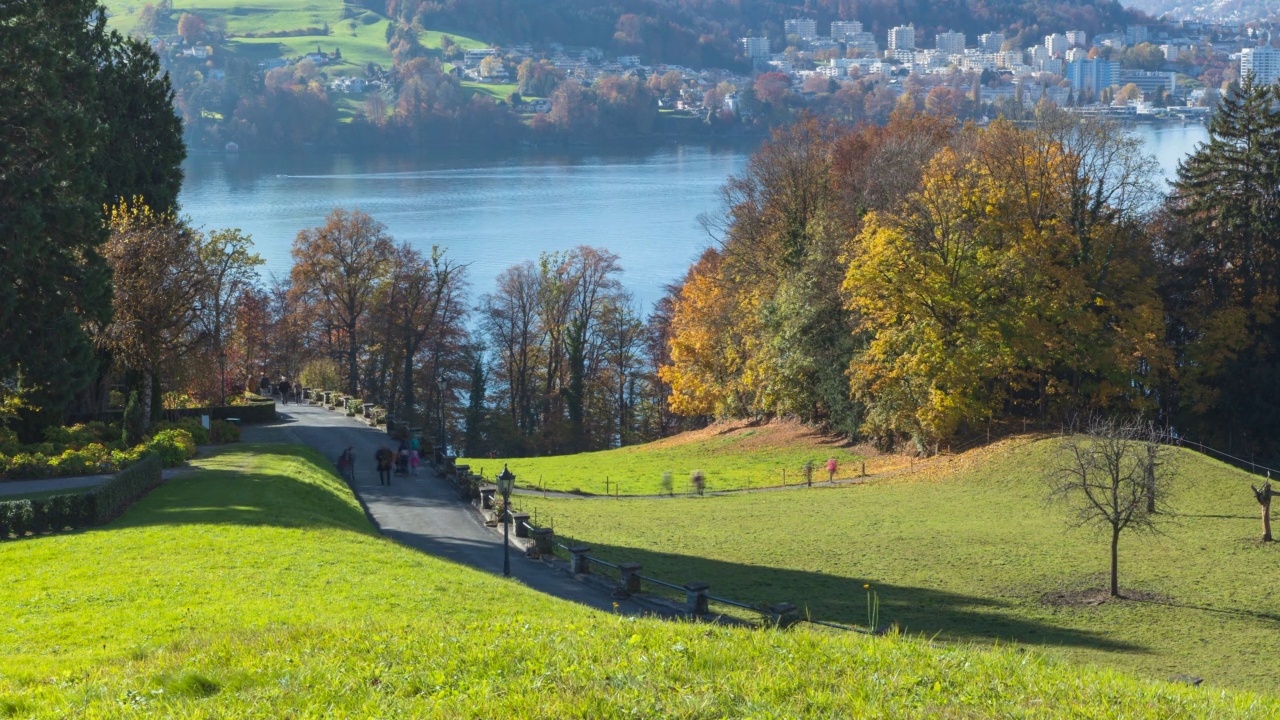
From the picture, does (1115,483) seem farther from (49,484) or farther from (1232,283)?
(1232,283)

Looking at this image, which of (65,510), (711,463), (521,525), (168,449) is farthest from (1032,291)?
(65,510)

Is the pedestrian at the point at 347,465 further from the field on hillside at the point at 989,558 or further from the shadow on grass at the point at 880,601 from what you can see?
the shadow on grass at the point at 880,601

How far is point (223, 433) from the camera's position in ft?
122

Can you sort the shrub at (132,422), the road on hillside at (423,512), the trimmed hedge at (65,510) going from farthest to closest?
the shrub at (132,422)
the road on hillside at (423,512)
the trimmed hedge at (65,510)

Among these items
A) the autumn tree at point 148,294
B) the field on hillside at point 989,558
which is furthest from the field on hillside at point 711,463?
the autumn tree at point 148,294

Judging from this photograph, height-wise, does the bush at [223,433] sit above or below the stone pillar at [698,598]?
below

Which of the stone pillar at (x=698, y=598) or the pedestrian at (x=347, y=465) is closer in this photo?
the stone pillar at (x=698, y=598)

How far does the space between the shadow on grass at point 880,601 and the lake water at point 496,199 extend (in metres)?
66.1

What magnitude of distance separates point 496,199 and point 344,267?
72258 mm

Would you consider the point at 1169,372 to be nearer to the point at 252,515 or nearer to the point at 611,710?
the point at 252,515

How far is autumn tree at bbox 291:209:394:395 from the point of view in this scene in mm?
61375

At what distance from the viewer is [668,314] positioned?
2985 inches

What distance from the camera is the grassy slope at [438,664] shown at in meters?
8.55

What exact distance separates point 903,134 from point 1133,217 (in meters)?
12.2
